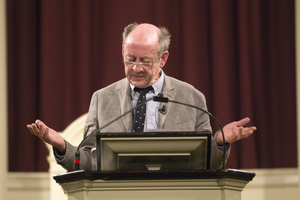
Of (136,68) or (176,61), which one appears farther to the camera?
(176,61)

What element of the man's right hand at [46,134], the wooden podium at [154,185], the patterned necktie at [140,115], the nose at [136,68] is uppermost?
the nose at [136,68]

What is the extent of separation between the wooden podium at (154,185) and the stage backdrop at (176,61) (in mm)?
2332

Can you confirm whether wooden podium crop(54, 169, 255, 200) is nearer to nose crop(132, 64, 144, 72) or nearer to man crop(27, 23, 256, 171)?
man crop(27, 23, 256, 171)

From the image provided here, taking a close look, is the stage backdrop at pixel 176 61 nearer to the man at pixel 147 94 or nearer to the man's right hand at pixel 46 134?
the man at pixel 147 94

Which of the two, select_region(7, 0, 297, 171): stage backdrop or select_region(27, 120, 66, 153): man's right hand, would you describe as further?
select_region(7, 0, 297, 171): stage backdrop

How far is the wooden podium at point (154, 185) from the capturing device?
1506 mm

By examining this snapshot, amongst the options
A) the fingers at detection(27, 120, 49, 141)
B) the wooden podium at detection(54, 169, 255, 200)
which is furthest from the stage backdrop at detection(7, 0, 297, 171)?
the wooden podium at detection(54, 169, 255, 200)

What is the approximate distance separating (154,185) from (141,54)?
3.01 feet

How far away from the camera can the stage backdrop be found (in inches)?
152

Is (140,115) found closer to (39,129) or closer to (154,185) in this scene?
(39,129)

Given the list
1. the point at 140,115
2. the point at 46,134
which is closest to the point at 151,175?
the point at 46,134

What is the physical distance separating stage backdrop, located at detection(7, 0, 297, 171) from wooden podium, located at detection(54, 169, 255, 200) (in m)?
2.33

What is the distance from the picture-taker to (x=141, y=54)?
7.48 ft

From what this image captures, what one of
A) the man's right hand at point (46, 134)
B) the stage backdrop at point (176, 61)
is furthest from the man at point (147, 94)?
the stage backdrop at point (176, 61)
